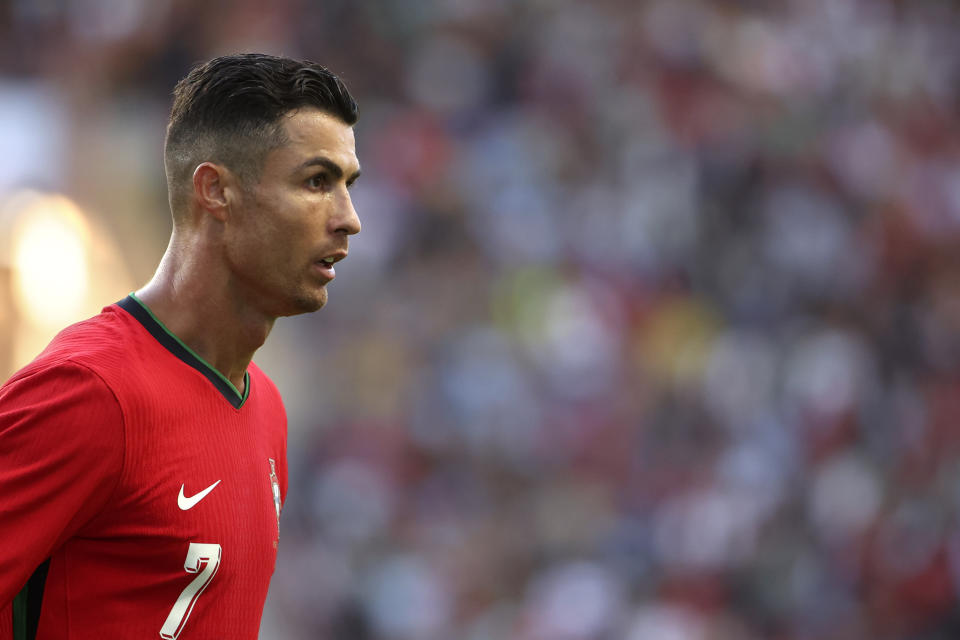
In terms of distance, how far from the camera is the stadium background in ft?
23.1

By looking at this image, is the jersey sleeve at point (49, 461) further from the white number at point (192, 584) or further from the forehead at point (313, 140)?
the forehead at point (313, 140)

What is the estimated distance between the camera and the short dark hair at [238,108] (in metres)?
2.00

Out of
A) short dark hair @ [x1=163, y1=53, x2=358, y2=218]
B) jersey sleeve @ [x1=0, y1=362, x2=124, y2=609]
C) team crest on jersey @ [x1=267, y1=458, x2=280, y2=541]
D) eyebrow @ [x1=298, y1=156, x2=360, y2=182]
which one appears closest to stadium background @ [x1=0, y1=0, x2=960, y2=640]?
team crest on jersey @ [x1=267, y1=458, x2=280, y2=541]

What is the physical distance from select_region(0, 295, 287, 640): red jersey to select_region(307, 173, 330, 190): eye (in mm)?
346

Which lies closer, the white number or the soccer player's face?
the white number

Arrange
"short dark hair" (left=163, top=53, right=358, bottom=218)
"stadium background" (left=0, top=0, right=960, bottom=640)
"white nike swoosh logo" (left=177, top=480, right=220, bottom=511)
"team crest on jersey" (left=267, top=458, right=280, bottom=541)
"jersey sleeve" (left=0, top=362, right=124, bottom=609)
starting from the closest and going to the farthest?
"jersey sleeve" (left=0, top=362, right=124, bottom=609)
"white nike swoosh logo" (left=177, top=480, right=220, bottom=511)
"short dark hair" (left=163, top=53, right=358, bottom=218)
"team crest on jersey" (left=267, top=458, right=280, bottom=541)
"stadium background" (left=0, top=0, right=960, bottom=640)

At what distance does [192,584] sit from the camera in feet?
6.23

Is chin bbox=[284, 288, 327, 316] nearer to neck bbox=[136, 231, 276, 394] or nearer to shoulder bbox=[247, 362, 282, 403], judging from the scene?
neck bbox=[136, 231, 276, 394]

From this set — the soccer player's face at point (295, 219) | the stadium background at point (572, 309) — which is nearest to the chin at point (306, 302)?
the soccer player's face at point (295, 219)

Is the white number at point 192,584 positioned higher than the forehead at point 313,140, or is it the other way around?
the forehead at point 313,140

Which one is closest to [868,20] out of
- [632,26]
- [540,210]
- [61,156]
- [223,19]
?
[632,26]

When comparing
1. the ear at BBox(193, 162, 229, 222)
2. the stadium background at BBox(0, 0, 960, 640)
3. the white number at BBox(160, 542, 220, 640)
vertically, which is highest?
the stadium background at BBox(0, 0, 960, 640)

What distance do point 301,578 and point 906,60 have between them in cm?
901

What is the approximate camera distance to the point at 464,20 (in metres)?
9.77
